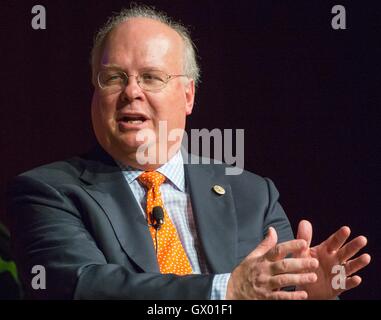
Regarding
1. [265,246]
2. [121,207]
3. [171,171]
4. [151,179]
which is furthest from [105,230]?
[265,246]

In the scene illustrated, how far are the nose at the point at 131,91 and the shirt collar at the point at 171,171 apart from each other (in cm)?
24

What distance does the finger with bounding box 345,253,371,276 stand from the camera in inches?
95.3

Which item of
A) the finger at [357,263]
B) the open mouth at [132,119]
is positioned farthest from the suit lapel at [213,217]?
the finger at [357,263]

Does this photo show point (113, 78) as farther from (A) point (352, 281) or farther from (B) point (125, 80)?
(A) point (352, 281)

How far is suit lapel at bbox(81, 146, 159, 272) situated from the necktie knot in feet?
0.23

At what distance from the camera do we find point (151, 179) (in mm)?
2709

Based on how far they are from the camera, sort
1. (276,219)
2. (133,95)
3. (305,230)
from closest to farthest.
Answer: (305,230)
(133,95)
(276,219)

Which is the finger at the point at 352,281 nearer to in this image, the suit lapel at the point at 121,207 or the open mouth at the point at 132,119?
the suit lapel at the point at 121,207

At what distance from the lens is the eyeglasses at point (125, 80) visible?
272 centimetres

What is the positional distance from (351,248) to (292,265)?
0.39 meters

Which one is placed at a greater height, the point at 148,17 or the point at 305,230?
the point at 148,17

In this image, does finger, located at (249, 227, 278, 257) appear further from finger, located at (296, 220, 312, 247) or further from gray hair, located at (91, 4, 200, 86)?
gray hair, located at (91, 4, 200, 86)

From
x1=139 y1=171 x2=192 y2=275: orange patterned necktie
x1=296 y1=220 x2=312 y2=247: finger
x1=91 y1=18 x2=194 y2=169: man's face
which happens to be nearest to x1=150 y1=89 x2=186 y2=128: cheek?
x1=91 y1=18 x2=194 y2=169: man's face

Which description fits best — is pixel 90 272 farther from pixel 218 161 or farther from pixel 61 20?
pixel 61 20
